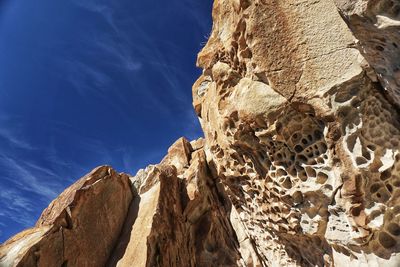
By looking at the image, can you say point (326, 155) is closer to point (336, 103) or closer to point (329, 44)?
point (336, 103)

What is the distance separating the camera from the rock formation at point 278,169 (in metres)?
5.07

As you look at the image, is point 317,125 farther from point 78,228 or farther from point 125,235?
point 78,228

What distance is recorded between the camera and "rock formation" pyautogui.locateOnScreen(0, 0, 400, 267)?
507 cm

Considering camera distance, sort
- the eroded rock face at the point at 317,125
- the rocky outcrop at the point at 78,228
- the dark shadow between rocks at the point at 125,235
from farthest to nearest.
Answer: the dark shadow between rocks at the point at 125,235
the rocky outcrop at the point at 78,228
the eroded rock face at the point at 317,125

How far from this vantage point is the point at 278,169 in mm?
6543

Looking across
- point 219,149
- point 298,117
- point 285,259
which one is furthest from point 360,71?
point 285,259

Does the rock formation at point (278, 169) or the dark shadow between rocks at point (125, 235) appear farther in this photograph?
the dark shadow between rocks at point (125, 235)

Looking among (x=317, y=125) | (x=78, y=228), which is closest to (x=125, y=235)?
(x=78, y=228)

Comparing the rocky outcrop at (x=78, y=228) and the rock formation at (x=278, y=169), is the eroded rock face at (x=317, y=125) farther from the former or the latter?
the rocky outcrop at (x=78, y=228)

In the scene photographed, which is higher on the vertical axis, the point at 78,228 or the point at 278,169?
the point at 78,228

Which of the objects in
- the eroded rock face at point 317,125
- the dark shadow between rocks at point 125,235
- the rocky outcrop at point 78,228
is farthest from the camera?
the dark shadow between rocks at point 125,235

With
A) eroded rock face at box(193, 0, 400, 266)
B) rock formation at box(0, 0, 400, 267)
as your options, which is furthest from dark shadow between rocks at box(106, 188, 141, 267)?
eroded rock face at box(193, 0, 400, 266)

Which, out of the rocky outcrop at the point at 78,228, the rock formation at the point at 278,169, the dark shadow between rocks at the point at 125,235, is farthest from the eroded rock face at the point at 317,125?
the rocky outcrop at the point at 78,228

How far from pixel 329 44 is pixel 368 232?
3.57m
